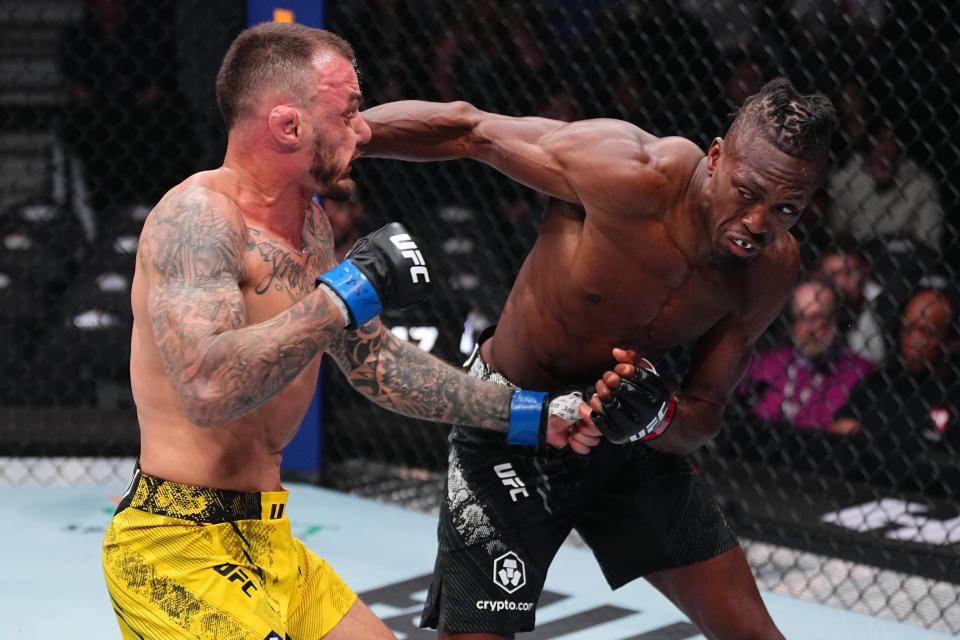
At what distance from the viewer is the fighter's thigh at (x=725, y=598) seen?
2012mm

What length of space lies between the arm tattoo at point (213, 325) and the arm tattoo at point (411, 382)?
372 mm

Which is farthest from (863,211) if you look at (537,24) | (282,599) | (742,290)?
(282,599)

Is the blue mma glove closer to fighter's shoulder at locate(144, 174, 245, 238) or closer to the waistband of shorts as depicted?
the waistband of shorts

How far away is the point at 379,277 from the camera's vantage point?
1472 millimetres

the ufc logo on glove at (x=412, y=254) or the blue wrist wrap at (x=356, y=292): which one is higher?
the ufc logo on glove at (x=412, y=254)

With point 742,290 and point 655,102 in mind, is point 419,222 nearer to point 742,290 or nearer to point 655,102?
point 655,102

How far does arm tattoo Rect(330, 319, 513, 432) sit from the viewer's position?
72.1 inches

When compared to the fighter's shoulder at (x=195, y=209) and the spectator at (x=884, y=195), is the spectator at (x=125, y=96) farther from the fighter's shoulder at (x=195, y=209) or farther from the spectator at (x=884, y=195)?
the fighter's shoulder at (x=195, y=209)

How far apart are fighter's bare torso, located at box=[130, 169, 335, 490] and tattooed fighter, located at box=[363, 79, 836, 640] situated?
1.58ft

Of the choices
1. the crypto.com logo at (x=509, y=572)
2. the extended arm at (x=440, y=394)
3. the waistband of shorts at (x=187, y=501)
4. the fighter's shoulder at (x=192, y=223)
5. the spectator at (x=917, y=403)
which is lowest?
the spectator at (x=917, y=403)

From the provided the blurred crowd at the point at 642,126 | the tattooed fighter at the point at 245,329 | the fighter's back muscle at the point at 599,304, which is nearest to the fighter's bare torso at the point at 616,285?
the fighter's back muscle at the point at 599,304

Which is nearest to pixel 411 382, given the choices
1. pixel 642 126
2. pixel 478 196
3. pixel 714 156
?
pixel 714 156

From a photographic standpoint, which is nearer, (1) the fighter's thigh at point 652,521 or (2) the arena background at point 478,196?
(1) the fighter's thigh at point 652,521

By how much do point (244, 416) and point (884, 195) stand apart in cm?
252
